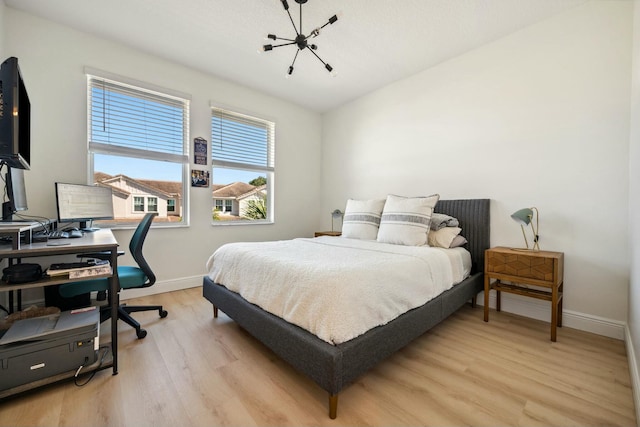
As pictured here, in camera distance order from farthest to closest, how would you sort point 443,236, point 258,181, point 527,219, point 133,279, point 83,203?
point 258,181, point 443,236, point 83,203, point 527,219, point 133,279

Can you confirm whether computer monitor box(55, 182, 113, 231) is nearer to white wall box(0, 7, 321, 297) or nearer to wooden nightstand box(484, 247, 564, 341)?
white wall box(0, 7, 321, 297)

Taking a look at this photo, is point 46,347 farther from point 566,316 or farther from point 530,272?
point 566,316

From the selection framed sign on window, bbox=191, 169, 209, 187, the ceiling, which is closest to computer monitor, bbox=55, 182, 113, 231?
framed sign on window, bbox=191, 169, 209, 187

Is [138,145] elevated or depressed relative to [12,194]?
elevated

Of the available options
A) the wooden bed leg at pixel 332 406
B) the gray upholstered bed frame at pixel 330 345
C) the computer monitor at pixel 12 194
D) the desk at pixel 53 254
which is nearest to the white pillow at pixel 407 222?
the gray upholstered bed frame at pixel 330 345

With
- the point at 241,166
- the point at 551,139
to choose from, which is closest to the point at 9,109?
the point at 241,166

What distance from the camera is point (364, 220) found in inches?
122

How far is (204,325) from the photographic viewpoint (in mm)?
2252

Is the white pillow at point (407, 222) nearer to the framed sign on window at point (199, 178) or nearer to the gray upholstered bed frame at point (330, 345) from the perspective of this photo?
the gray upholstered bed frame at point (330, 345)

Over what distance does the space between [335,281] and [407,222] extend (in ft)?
5.05

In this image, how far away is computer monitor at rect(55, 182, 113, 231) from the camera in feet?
7.63

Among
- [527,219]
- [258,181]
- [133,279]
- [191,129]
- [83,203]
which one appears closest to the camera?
[133,279]

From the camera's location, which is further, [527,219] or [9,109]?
[527,219]

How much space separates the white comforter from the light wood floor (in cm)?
38
